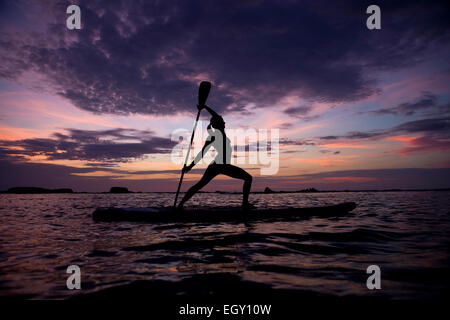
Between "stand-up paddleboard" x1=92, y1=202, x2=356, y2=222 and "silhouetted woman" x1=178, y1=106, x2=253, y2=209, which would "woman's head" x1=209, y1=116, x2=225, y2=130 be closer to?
"silhouetted woman" x1=178, y1=106, x2=253, y2=209

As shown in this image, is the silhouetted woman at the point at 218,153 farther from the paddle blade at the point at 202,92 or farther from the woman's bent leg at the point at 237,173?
the paddle blade at the point at 202,92

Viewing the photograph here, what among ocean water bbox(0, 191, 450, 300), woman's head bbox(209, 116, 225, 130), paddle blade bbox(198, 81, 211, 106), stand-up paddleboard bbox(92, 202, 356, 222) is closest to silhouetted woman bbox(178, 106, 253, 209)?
woman's head bbox(209, 116, 225, 130)

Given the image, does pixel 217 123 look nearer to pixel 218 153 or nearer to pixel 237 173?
pixel 218 153

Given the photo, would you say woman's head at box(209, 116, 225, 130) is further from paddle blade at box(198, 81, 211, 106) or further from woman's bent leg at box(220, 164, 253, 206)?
woman's bent leg at box(220, 164, 253, 206)

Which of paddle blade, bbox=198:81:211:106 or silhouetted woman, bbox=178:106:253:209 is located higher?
paddle blade, bbox=198:81:211:106

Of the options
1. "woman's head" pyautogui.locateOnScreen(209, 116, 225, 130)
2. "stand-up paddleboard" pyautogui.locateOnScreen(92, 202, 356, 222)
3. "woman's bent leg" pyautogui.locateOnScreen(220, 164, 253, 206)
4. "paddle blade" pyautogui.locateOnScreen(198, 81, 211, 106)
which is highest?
"paddle blade" pyautogui.locateOnScreen(198, 81, 211, 106)

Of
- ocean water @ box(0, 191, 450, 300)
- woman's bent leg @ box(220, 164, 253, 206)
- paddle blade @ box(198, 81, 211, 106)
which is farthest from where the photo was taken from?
paddle blade @ box(198, 81, 211, 106)

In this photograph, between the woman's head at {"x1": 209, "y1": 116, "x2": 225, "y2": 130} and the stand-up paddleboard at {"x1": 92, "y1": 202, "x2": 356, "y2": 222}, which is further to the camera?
the stand-up paddleboard at {"x1": 92, "y1": 202, "x2": 356, "y2": 222}

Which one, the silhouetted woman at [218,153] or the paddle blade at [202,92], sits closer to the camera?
the silhouetted woman at [218,153]

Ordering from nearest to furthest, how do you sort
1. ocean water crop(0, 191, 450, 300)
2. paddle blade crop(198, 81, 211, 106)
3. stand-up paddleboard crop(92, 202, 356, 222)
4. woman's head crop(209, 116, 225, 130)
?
1. ocean water crop(0, 191, 450, 300)
2. woman's head crop(209, 116, 225, 130)
3. stand-up paddleboard crop(92, 202, 356, 222)
4. paddle blade crop(198, 81, 211, 106)

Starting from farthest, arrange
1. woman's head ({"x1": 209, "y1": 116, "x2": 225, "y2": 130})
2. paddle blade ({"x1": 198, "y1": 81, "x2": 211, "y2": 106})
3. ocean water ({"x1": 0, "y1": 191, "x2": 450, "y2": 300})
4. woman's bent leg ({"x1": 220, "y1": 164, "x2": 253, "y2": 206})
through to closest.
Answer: paddle blade ({"x1": 198, "y1": 81, "x2": 211, "y2": 106}) < woman's bent leg ({"x1": 220, "y1": 164, "x2": 253, "y2": 206}) < woman's head ({"x1": 209, "y1": 116, "x2": 225, "y2": 130}) < ocean water ({"x1": 0, "y1": 191, "x2": 450, "y2": 300})

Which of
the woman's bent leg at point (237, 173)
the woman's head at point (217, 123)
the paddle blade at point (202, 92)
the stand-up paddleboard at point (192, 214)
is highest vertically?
the paddle blade at point (202, 92)

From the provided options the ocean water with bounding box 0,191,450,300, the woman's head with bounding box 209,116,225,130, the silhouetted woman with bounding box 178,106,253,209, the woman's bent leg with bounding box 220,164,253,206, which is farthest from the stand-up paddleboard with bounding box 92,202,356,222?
the woman's head with bounding box 209,116,225,130

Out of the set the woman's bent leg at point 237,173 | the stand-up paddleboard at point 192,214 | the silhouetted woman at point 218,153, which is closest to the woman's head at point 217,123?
the silhouetted woman at point 218,153
